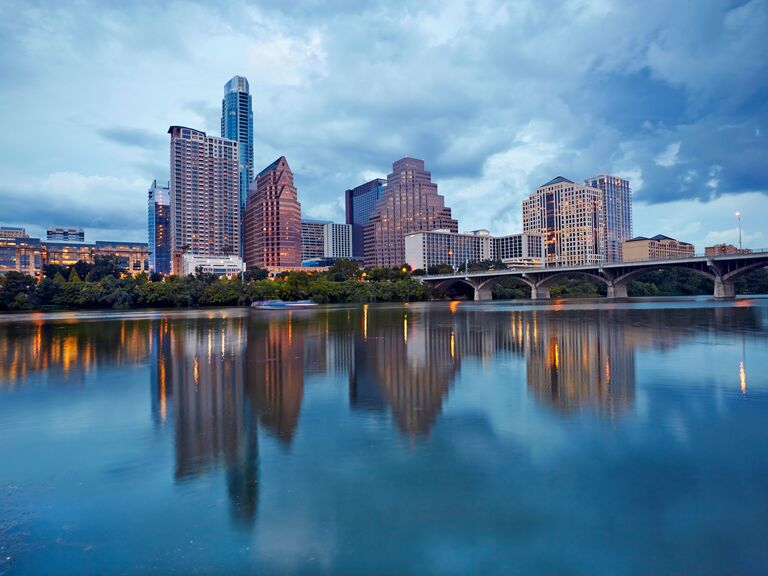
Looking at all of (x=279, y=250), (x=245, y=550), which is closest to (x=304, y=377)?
(x=245, y=550)

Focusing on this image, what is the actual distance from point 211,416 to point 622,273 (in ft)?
352

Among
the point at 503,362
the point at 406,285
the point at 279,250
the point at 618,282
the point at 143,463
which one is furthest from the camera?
the point at 279,250

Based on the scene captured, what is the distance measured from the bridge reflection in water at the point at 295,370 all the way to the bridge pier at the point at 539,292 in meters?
84.2

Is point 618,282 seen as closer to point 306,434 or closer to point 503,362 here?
point 503,362

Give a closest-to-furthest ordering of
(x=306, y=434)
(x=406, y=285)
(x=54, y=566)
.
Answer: (x=54, y=566) → (x=306, y=434) → (x=406, y=285)

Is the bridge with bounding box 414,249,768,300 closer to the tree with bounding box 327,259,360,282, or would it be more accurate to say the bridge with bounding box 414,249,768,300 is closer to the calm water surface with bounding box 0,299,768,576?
the tree with bounding box 327,259,360,282

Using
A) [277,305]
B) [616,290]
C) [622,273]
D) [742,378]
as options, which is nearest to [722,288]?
[622,273]

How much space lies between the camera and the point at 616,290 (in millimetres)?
104812

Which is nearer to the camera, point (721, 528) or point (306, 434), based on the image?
point (721, 528)

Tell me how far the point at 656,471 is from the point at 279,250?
193083mm

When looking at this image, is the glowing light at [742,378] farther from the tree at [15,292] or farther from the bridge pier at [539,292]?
the bridge pier at [539,292]

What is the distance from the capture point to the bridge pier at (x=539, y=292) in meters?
116

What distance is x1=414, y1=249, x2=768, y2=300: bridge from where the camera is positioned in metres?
82.1

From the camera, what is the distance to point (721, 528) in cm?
604
